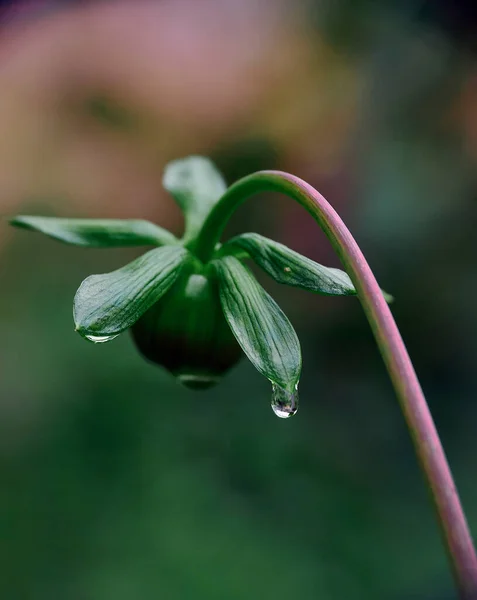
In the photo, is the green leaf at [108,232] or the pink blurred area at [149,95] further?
the pink blurred area at [149,95]

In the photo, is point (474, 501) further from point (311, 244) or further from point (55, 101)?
point (55, 101)

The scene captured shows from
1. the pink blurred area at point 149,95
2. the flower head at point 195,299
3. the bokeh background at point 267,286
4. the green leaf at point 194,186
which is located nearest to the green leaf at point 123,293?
the flower head at point 195,299

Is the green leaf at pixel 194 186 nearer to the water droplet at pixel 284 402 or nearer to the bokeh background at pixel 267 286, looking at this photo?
the water droplet at pixel 284 402

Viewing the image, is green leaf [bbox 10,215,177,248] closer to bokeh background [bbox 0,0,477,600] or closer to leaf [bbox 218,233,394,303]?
leaf [bbox 218,233,394,303]

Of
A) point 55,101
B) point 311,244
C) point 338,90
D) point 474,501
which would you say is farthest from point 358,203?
point 55,101

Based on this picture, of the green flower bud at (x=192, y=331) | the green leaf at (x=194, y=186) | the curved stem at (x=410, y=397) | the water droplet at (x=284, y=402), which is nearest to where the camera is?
the curved stem at (x=410, y=397)

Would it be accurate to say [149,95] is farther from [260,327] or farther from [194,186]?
[260,327]
